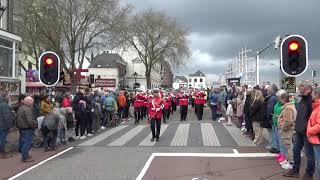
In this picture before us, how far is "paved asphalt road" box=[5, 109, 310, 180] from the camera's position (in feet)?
38.0

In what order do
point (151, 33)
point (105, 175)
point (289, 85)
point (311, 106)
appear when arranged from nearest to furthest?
1. point (311, 106)
2. point (105, 175)
3. point (289, 85)
4. point (151, 33)

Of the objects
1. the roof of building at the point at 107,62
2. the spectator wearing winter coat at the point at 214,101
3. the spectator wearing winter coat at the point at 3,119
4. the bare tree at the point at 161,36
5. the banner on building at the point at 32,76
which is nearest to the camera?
the spectator wearing winter coat at the point at 3,119

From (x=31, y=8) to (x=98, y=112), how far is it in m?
33.7

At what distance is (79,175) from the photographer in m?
11.6

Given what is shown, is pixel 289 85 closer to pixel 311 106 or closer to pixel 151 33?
pixel 311 106

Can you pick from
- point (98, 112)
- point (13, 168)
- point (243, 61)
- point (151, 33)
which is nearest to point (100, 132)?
point (98, 112)

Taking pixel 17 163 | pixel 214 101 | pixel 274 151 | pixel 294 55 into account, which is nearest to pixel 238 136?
pixel 274 151

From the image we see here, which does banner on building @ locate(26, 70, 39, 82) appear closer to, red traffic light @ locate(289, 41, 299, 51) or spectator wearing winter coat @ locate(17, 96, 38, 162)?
spectator wearing winter coat @ locate(17, 96, 38, 162)

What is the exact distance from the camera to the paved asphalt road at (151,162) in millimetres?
11570

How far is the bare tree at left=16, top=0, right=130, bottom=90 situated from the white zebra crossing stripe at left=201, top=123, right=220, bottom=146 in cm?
3224

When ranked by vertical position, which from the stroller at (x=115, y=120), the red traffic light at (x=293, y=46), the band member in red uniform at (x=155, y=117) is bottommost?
the stroller at (x=115, y=120)

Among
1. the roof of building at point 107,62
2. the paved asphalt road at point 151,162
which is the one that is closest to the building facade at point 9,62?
the paved asphalt road at point 151,162

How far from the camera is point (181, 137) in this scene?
1892cm

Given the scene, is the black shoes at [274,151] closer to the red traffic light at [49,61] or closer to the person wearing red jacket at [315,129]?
the person wearing red jacket at [315,129]
